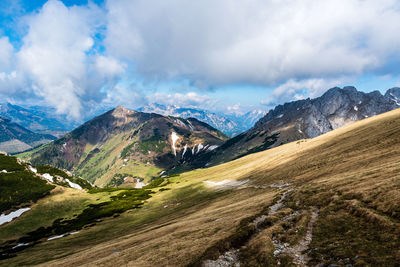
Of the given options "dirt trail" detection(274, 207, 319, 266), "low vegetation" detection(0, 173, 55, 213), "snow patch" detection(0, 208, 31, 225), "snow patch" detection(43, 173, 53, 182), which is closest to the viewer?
"dirt trail" detection(274, 207, 319, 266)

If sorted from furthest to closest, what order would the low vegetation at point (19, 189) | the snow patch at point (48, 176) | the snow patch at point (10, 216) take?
the snow patch at point (48, 176) → the low vegetation at point (19, 189) → the snow patch at point (10, 216)

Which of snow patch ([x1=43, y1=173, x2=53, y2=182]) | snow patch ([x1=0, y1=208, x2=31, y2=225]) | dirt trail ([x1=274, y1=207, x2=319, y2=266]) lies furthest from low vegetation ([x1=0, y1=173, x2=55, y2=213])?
dirt trail ([x1=274, y1=207, x2=319, y2=266])

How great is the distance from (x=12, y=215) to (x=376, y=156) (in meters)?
145

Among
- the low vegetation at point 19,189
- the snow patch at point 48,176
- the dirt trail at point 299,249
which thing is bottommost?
the dirt trail at point 299,249

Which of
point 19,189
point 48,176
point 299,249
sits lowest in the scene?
point 299,249

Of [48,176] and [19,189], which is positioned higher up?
[48,176]

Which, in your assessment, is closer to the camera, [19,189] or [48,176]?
[19,189]

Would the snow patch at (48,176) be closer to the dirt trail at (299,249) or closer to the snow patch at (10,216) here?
the snow patch at (10,216)

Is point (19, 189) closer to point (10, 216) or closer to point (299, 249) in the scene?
point (10, 216)

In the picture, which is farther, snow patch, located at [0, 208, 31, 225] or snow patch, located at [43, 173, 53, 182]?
snow patch, located at [43, 173, 53, 182]

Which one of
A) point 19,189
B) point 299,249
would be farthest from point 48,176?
point 299,249

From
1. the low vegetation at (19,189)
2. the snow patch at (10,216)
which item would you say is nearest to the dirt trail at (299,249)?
the snow patch at (10,216)

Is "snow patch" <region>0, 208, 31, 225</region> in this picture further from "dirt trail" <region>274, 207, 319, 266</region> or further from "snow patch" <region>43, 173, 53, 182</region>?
"dirt trail" <region>274, 207, 319, 266</region>

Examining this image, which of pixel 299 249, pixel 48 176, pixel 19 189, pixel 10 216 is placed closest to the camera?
pixel 299 249
